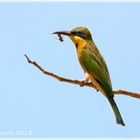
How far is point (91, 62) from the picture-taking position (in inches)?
141

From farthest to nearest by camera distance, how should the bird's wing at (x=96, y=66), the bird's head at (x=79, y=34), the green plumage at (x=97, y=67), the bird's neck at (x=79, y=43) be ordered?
1. the bird's neck at (x=79, y=43)
2. the bird's head at (x=79, y=34)
3. the bird's wing at (x=96, y=66)
4. the green plumage at (x=97, y=67)

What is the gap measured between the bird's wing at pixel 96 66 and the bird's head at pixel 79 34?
0.27 feet

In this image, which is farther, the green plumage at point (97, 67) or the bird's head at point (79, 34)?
the bird's head at point (79, 34)

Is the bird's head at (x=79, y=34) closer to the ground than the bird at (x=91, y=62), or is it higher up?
higher up

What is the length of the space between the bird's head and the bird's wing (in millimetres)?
81

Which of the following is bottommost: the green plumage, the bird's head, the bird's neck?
the green plumage

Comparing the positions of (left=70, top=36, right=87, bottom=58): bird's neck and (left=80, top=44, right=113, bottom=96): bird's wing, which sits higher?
(left=70, top=36, right=87, bottom=58): bird's neck

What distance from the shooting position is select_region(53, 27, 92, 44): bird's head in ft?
11.5

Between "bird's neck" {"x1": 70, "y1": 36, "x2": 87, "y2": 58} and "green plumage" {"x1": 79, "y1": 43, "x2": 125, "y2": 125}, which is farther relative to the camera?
"bird's neck" {"x1": 70, "y1": 36, "x2": 87, "y2": 58}

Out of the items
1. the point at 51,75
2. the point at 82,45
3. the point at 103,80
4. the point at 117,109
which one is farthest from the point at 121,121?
the point at 82,45

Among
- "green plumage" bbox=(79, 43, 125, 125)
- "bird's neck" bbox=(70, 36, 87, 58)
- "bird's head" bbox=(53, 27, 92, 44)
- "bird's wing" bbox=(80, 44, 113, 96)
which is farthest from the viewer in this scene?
"bird's neck" bbox=(70, 36, 87, 58)

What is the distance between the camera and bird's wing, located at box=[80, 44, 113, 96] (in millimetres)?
3304

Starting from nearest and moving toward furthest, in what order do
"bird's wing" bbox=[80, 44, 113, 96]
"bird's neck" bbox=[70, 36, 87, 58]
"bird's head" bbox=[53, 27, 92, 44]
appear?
1. "bird's wing" bbox=[80, 44, 113, 96]
2. "bird's head" bbox=[53, 27, 92, 44]
3. "bird's neck" bbox=[70, 36, 87, 58]

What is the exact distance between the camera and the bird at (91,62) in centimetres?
324
